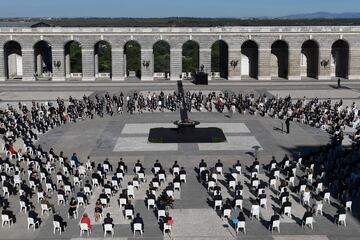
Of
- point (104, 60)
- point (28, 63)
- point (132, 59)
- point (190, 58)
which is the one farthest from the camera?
point (190, 58)

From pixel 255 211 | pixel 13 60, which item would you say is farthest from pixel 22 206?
pixel 13 60

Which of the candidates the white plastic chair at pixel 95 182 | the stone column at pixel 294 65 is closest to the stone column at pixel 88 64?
the stone column at pixel 294 65

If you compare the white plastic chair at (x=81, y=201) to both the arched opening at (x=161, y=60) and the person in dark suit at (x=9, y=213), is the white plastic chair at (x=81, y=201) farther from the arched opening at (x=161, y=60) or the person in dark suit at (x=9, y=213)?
the arched opening at (x=161, y=60)

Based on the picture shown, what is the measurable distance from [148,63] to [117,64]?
14.8ft

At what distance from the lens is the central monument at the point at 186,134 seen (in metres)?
43.1

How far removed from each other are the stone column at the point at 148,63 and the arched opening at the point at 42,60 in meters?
15.2

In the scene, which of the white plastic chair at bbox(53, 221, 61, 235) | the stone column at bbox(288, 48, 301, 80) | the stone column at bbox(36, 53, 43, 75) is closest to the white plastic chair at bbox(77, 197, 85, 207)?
the white plastic chair at bbox(53, 221, 61, 235)

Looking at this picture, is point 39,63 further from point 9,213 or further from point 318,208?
point 318,208

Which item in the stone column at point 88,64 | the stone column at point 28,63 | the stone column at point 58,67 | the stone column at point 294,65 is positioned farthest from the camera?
the stone column at point 294,65

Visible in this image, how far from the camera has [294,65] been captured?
8312 cm

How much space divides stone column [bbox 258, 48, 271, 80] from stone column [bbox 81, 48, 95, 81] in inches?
957

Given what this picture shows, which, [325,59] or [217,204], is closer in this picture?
[217,204]

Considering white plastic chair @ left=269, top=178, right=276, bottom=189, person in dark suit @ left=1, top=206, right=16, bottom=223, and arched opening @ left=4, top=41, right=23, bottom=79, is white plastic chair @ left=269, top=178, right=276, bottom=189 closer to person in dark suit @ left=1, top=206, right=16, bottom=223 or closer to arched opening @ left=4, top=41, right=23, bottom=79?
person in dark suit @ left=1, top=206, right=16, bottom=223

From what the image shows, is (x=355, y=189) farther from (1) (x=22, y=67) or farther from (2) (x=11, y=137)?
(1) (x=22, y=67)
